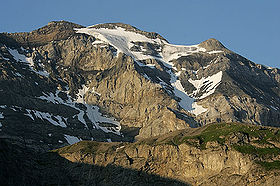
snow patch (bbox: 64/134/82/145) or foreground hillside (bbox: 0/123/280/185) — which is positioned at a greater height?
snow patch (bbox: 64/134/82/145)

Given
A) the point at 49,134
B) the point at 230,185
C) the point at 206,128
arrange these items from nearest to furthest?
the point at 230,185 < the point at 206,128 < the point at 49,134

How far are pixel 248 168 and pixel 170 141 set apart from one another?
58.7 ft

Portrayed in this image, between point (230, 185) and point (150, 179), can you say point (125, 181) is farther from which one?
point (230, 185)

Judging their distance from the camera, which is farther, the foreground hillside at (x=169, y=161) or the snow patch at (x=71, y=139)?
the snow patch at (x=71, y=139)

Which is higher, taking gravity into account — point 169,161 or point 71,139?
point 71,139

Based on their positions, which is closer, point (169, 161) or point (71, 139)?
point (169, 161)

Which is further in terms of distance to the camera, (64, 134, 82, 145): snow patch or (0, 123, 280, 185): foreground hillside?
(64, 134, 82, 145): snow patch

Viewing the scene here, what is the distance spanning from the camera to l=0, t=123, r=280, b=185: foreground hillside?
102 metres

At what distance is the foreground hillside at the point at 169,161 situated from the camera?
101562 mm

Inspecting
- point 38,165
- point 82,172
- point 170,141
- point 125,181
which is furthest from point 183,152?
point 38,165

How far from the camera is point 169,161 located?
10975 centimetres

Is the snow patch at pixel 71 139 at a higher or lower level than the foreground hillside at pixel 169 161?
higher

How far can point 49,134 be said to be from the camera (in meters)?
187

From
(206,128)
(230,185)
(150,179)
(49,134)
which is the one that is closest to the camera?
(230,185)
